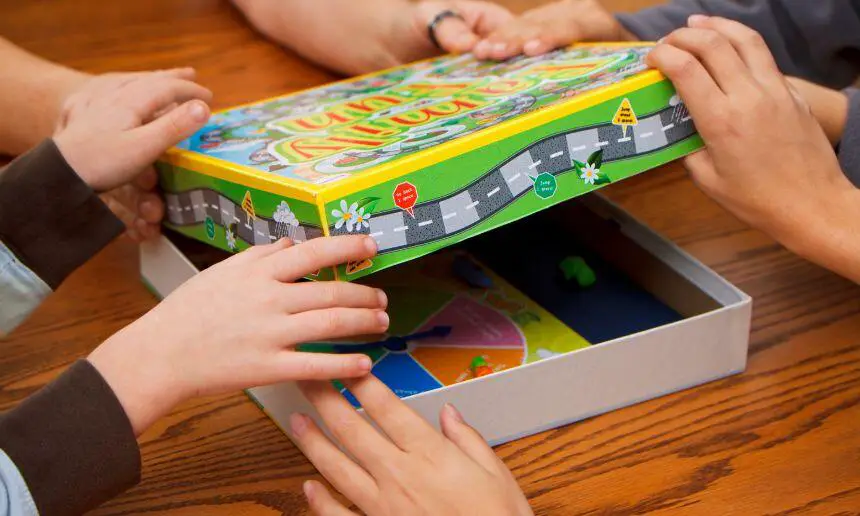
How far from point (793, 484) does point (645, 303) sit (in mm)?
221

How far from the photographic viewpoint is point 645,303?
2.55ft

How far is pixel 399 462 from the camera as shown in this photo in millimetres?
550

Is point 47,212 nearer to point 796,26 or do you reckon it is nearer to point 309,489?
point 309,489

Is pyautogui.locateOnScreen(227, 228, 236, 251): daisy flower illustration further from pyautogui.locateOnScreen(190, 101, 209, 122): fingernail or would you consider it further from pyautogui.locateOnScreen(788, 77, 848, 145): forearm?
pyautogui.locateOnScreen(788, 77, 848, 145): forearm

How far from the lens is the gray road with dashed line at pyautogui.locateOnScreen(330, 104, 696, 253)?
0.58m

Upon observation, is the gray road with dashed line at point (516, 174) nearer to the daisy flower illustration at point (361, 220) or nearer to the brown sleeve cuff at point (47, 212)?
the daisy flower illustration at point (361, 220)

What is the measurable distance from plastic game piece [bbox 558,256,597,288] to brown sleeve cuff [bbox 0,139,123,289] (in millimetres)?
376

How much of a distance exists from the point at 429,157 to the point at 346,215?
61mm

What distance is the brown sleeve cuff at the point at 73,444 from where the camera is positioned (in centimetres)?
54

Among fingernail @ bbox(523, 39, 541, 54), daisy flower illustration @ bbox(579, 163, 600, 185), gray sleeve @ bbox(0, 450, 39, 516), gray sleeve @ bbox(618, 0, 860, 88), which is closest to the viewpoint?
gray sleeve @ bbox(0, 450, 39, 516)

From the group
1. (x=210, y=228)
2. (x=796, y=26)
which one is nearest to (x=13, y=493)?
(x=210, y=228)

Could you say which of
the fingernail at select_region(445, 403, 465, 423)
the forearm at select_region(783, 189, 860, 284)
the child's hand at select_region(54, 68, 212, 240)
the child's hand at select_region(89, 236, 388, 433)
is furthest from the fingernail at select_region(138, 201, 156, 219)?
the forearm at select_region(783, 189, 860, 284)

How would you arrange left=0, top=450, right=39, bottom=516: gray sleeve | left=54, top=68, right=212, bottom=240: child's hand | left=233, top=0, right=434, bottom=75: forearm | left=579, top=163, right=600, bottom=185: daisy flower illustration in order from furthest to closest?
left=233, top=0, right=434, bottom=75: forearm < left=54, top=68, right=212, bottom=240: child's hand < left=579, top=163, right=600, bottom=185: daisy flower illustration < left=0, top=450, right=39, bottom=516: gray sleeve

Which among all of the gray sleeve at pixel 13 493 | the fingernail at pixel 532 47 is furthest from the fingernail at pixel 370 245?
the fingernail at pixel 532 47
